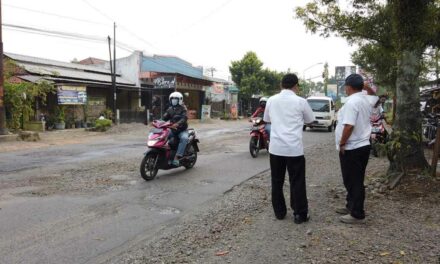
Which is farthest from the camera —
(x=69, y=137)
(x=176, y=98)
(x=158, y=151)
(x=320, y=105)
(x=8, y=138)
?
(x=320, y=105)

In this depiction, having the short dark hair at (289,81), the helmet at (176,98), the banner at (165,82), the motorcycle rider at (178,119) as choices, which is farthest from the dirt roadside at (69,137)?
the short dark hair at (289,81)

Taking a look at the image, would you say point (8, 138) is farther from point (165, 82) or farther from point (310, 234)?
point (165, 82)

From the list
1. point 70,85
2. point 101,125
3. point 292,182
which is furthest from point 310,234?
point 70,85

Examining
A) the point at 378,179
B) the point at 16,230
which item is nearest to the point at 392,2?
the point at 378,179

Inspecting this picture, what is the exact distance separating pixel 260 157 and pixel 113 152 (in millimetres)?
4753

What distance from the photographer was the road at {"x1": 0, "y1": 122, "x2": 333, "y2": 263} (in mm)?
4562

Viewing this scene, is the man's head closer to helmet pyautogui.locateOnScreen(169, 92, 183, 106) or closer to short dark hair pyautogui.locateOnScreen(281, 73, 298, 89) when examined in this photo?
short dark hair pyautogui.locateOnScreen(281, 73, 298, 89)

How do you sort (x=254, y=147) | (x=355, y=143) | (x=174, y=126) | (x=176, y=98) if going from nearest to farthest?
(x=355, y=143)
(x=174, y=126)
(x=176, y=98)
(x=254, y=147)

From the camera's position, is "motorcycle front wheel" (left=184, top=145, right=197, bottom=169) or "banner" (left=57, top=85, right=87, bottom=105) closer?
"motorcycle front wheel" (left=184, top=145, right=197, bottom=169)

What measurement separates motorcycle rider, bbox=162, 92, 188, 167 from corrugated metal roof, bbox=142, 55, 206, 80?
2818 centimetres

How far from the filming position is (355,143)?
5016 millimetres

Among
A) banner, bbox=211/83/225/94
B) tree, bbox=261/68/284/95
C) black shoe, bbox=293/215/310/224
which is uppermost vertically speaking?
tree, bbox=261/68/284/95

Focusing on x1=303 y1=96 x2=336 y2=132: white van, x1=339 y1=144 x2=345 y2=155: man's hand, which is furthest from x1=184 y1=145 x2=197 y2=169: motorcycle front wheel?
x1=303 y1=96 x2=336 y2=132: white van

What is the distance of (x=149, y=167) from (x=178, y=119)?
48.9 inches
